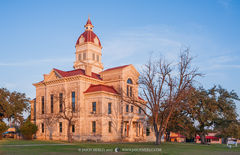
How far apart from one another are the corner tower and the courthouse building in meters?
7.44

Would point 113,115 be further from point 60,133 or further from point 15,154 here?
point 15,154

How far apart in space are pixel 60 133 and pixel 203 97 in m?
26.5

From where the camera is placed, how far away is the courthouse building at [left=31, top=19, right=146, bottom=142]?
44.6m

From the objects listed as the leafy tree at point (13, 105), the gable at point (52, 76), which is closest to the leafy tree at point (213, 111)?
the gable at point (52, 76)

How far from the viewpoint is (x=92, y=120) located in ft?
147

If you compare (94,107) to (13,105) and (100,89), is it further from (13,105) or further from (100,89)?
(13,105)

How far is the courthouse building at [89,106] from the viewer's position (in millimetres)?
44594

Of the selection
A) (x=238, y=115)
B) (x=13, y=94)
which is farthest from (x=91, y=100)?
(x=238, y=115)

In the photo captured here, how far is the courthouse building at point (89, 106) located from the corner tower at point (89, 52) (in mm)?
7441

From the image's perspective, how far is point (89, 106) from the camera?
45.7m

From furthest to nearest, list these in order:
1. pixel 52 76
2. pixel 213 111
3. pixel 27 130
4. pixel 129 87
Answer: pixel 129 87 → pixel 52 76 → pixel 27 130 → pixel 213 111

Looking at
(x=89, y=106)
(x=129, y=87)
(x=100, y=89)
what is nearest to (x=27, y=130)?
(x=89, y=106)

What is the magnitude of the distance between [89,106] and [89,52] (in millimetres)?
18060

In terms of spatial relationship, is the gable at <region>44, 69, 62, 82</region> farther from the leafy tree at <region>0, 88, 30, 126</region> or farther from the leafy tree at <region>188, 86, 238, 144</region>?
the leafy tree at <region>188, 86, 238, 144</region>
